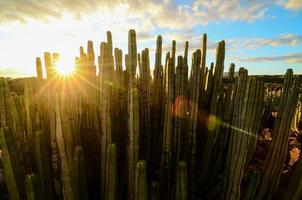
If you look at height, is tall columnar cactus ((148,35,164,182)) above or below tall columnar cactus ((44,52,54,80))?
below

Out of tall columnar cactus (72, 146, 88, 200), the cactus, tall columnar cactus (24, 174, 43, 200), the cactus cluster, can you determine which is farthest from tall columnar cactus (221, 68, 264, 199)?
tall columnar cactus (24, 174, 43, 200)

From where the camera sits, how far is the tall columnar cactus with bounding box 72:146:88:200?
6.29 feet

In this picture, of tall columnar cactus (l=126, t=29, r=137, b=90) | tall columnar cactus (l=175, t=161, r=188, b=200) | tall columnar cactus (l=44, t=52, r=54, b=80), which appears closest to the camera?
tall columnar cactus (l=175, t=161, r=188, b=200)

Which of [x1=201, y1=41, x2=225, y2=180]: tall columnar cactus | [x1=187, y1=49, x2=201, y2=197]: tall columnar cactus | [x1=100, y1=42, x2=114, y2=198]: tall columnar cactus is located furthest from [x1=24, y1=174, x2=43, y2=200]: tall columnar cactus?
[x1=201, y1=41, x2=225, y2=180]: tall columnar cactus

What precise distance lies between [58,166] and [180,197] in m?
1.00

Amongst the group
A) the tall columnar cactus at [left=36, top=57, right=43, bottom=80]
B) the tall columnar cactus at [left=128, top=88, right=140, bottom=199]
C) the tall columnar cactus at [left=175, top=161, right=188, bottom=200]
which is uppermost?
the tall columnar cactus at [left=36, top=57, right=43, bottom=80]

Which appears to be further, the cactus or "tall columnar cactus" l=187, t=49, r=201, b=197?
"tall columnar cactus" l=187, t=49, r=201, b=197

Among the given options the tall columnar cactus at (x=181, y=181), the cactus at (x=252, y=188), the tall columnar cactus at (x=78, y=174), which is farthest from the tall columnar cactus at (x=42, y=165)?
the cactus at (x=252, y=188)

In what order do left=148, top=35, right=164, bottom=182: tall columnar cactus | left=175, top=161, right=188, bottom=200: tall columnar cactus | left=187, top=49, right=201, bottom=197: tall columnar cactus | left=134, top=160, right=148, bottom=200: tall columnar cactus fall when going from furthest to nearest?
left=148, top=35, right=164, bottom=182: tall columnar cactus
left=187, top=49, right=201, bottom=197: tall columnar cactus
left=175, top=161, right=188, bottom=200: tall columnar cactus
left=134, top=160, right=148, bottom=200: tall columnar cactus

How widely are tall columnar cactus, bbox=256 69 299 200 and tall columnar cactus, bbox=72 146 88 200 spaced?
1337 mm

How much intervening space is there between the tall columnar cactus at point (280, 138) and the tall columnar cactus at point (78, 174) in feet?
4.39

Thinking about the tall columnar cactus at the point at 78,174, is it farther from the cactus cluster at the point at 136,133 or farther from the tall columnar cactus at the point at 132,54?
the tall columnar cactus at the point at 132,54

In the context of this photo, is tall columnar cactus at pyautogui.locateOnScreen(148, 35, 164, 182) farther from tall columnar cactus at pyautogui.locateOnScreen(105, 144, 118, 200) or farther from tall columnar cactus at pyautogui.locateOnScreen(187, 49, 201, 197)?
tall columnar cactus at pyautogui.locateOnScreen(105, 144, 118, 200)

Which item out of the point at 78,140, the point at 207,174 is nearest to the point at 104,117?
the point at 78,140
